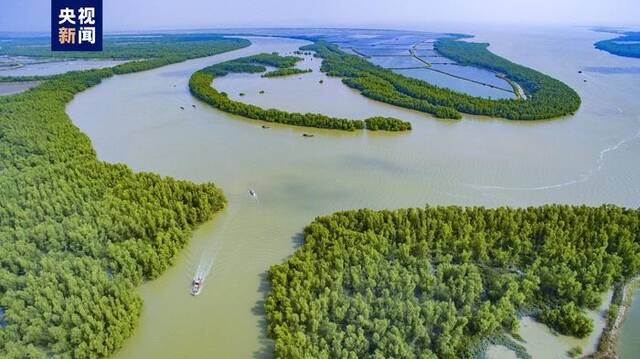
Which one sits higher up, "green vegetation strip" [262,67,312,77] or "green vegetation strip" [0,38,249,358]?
"green vegetation strip" [262,67,312,77]

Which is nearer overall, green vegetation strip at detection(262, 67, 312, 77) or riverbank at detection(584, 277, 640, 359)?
riverbank at detection(584, 277, 640, 359)

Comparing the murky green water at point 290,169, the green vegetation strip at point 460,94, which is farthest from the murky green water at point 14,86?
the green vegetation strip at point 460,94

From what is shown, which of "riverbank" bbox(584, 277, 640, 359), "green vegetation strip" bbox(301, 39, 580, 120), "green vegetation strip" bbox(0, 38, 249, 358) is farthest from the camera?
"green vegetation strip" bbox(301, 39, 580, 120)

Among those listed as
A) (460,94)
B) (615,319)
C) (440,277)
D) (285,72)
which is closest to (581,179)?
(615,319)

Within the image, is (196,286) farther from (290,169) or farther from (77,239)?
(290,169)

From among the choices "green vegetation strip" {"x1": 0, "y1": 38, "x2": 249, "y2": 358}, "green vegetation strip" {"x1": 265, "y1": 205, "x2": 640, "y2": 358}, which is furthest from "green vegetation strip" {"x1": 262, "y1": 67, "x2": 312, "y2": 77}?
"green vegetation strip" {"x1": 265, "y1": 205, "x2": 640, "y2": 358}

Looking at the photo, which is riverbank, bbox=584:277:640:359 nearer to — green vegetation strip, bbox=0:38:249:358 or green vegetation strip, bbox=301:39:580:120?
green vegetation strip, bbox=0:38:249:358

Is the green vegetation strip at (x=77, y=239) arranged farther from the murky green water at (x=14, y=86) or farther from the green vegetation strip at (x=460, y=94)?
the green vegetation strip at (x=460, y=94)
